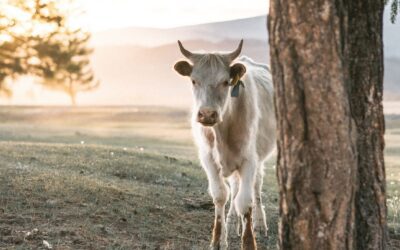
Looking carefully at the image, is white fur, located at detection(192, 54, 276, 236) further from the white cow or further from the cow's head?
the cow's head

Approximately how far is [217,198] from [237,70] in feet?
5.78

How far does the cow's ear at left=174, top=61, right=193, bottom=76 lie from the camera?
29.6 feet

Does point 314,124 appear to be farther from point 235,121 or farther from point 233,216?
point 233,216

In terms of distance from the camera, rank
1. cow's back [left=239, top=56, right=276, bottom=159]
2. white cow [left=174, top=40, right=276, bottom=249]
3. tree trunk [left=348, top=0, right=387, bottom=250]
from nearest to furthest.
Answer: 1. tree trunk [left=348, top=0, right=387, bottom=250]
2. white cow [left=174, top=40, right=276, bottom=249]
3. cow's back [left=239, top=56, right=276, bottom=159]

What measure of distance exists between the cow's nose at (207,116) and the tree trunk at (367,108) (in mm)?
2857

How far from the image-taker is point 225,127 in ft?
30.7

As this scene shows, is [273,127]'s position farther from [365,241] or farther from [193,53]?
[365,241]

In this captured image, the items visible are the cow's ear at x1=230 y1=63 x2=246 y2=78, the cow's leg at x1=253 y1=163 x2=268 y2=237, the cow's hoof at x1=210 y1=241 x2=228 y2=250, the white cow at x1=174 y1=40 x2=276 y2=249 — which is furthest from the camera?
the cow's leg at x1=253 y1=163 x2=268 y2=237

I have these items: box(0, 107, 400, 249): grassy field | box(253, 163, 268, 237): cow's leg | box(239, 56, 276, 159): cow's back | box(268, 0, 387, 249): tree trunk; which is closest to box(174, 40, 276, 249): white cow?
box(239, 56, 276, 159): cow's back

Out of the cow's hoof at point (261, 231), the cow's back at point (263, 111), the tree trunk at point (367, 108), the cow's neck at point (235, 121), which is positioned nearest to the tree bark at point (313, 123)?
the tree trunk at point (367, 108)

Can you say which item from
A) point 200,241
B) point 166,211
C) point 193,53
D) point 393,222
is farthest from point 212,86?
point 393,222

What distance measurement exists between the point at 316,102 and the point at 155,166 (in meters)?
→ 11.7

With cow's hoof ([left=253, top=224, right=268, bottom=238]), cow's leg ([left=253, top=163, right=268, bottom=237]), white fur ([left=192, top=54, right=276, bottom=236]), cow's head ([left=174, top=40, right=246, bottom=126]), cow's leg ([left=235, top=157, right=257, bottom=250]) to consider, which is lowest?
cow's hoof ([left=253, top=224, right=268, bottom=238])

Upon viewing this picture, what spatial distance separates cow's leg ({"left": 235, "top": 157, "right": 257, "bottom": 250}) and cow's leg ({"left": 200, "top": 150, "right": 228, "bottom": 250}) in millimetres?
329
